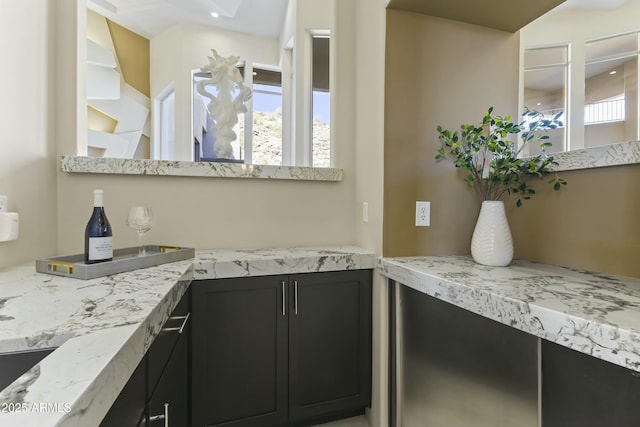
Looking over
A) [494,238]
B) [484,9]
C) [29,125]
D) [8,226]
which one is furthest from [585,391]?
[29,125]

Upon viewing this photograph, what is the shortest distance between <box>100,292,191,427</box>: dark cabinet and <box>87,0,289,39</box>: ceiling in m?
2.09

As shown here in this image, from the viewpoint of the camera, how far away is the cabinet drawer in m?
0.83

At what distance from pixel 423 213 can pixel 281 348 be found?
95 centimetres

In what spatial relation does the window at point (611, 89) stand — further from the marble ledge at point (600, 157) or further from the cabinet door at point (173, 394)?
the cabinet door at point (173, 394)

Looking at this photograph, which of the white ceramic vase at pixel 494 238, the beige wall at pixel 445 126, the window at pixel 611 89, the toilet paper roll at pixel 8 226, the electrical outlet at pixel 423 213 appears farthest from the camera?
the window at pixel 611 89

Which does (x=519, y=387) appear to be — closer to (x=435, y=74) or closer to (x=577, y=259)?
(x=577, y=259)

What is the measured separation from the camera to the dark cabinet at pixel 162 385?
64cm

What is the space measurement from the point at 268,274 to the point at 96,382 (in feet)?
3.28

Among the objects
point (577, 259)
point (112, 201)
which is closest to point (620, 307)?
point (577, 259)

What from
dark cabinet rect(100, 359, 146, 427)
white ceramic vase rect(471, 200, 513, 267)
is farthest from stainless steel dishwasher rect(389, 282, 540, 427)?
dark cabinet rect(100, 359, 146, 427)

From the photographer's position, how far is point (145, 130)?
7.08 feet

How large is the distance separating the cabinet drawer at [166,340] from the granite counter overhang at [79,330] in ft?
0.23

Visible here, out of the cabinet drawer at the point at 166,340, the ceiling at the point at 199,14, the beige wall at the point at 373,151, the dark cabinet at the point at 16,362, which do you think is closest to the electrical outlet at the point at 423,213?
the beige wall at the point at 373,151

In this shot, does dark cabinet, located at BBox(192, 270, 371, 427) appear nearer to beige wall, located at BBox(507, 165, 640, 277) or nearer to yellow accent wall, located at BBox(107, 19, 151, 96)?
beige wall, located at BBox(507, 165, 640, 277)
